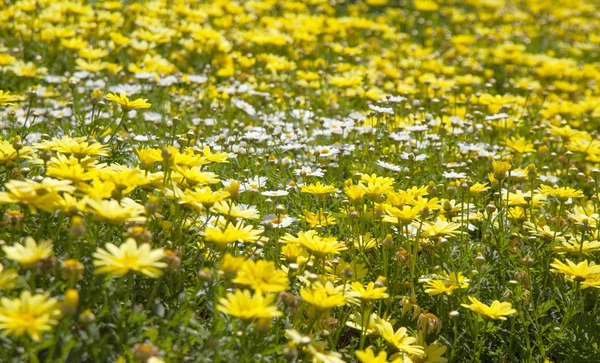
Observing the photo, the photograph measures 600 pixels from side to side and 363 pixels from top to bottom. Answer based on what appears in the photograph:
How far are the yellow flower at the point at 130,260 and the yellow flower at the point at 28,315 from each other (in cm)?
16

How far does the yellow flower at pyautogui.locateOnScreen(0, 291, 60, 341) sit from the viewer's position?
1.64 metres

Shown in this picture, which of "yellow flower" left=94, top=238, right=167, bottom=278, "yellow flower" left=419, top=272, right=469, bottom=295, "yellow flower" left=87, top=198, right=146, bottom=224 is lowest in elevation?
"yellow flower" left=419, top=272, right=469, bottom=295

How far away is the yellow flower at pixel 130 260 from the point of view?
1799mm

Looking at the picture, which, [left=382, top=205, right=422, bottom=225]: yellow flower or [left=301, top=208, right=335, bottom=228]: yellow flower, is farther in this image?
[left=301, top=208, right=335, bottom=228]: yellow flower

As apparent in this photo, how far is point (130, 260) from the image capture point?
1855 mm

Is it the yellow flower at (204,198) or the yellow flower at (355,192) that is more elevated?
the yellow flower at (204,198)

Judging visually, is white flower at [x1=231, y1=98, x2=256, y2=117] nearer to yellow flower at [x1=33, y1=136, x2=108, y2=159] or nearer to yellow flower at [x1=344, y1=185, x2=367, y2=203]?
yellow flower at [x1=344, y1=185, x2=367, y2=203]

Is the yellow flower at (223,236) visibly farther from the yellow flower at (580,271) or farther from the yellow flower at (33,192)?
the yellow flower at (580,271)

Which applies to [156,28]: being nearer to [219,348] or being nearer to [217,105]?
[217,105]

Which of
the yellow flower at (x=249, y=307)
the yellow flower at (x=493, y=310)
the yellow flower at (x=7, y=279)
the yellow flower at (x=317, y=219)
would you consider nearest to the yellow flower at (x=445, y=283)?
the yellow flower at (x=493, y=310)

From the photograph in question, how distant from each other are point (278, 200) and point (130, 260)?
A: 5.22 feet

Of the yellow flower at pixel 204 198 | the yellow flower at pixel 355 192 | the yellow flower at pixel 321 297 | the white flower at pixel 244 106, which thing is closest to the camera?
the yellow flower at pixel 321 297

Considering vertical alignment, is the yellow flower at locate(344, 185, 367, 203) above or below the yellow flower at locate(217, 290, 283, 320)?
below

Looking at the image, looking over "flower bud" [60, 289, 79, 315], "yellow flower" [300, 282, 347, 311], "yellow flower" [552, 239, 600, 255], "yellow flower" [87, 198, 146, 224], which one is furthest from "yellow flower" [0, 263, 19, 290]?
"yellow flower" [552, 239, 600, 255]
